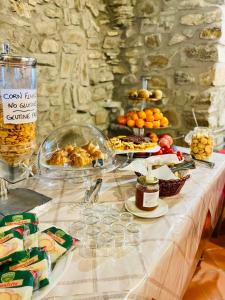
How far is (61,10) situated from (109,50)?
0.63 metres

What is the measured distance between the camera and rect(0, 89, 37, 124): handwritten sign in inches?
32.0

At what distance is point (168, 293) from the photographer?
77 cm

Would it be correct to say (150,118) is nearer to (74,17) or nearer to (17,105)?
(74,17)

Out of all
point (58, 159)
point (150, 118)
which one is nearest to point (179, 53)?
point (150, 118)

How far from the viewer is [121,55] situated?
2.66 meters

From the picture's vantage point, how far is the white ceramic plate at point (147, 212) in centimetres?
89

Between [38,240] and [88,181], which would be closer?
[38,240]

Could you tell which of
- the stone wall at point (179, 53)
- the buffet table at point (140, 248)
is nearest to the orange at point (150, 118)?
the stone wall at point (179, 53)

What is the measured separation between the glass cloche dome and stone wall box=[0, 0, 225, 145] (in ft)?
2.87

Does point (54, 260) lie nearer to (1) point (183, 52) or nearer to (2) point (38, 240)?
(2) point (38, 240)

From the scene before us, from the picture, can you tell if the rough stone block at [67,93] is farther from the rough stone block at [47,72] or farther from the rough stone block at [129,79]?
the rough stone block at [129,79]

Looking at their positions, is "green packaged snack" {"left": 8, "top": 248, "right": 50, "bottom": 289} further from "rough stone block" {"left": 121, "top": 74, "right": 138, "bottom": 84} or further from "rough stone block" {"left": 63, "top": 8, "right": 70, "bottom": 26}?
"rough stone block" {"left": 121, "top": 74, "right": 138, "bottom": 84}

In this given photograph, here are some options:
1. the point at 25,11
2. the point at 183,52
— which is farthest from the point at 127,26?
the point at 25,11

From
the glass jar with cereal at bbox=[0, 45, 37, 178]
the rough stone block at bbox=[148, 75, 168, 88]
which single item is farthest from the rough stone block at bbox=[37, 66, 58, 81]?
the glass jar with cereal at bbox=[0, 45, 37, 178]
